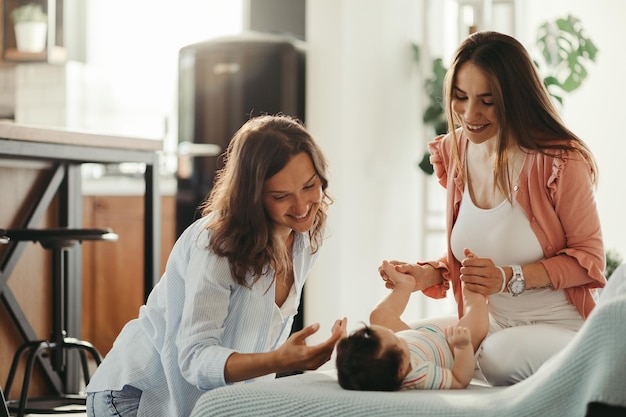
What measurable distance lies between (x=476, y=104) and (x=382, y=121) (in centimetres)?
288

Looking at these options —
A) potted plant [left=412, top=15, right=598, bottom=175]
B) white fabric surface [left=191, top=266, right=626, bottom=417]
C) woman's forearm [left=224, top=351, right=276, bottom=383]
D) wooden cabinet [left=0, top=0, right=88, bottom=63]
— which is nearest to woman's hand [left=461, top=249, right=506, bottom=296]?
white fabric surface [left=191, top=266, right=626, bottom=417]

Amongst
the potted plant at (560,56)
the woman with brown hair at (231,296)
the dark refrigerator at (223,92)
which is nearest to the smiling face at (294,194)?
the woman with brown hair at (231,296)

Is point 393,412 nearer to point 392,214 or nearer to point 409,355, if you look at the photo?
point 409,355

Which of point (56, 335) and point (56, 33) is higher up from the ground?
point (56, 33)

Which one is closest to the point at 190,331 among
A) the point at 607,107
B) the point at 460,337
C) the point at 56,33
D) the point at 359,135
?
the point at 460,337

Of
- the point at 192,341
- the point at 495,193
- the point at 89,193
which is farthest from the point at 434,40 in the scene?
the point at 192,341

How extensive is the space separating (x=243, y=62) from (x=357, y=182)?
0.81 metres

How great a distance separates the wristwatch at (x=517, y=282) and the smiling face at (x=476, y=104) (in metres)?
0.31

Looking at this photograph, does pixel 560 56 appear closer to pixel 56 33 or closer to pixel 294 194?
pixel 56 33

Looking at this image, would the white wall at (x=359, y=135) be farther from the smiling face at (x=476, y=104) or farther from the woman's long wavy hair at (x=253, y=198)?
the woman's long wavy hair at (x=253, y=198)

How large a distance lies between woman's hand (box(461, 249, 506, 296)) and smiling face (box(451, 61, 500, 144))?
278 millimetres

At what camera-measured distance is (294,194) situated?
6.81 ft

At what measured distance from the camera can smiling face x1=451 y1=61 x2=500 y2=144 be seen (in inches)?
89.3

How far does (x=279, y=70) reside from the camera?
4895 mm
